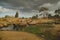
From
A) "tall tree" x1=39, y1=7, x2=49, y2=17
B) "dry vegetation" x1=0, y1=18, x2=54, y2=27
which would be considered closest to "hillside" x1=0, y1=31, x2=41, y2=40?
"dry vegetation" x1=0, y1=18, x2=54, y2=27

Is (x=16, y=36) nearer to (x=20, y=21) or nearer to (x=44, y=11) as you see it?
(x=20, y=21)

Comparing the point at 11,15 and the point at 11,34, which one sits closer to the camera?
the point at 11,34

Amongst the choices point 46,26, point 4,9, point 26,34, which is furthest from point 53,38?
point 4,9

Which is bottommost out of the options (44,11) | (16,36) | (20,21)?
(16,36)

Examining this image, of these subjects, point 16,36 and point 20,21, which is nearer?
point 16,36

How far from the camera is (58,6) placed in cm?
420

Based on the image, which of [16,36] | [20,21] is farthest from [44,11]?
[16,36]

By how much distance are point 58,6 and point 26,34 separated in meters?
1.26

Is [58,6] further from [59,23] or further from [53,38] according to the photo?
[53,38]

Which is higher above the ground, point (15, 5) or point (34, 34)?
point (15, 5)

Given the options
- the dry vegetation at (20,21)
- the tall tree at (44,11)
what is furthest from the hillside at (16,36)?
the tall tree at (44,11)

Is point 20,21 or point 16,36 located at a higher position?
point 20,21

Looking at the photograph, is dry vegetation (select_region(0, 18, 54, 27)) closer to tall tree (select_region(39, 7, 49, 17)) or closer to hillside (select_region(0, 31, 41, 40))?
tall tree (select_region(39, 7, 49, 17))

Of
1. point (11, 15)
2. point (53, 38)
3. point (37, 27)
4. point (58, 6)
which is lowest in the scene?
point (53, 38)
